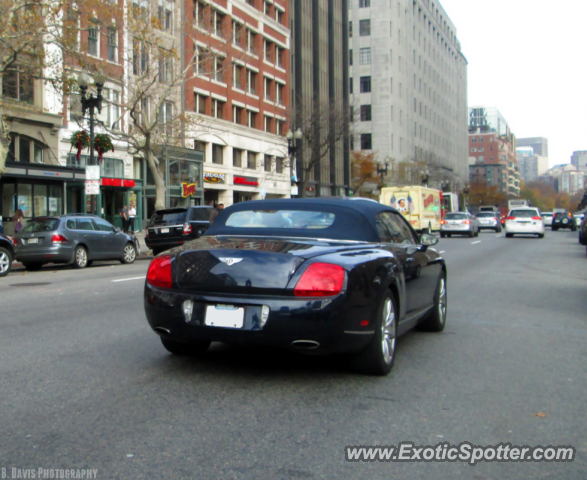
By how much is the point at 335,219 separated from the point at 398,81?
85.7 metres

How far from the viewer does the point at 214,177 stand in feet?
153

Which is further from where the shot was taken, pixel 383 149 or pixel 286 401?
pixel 383 149

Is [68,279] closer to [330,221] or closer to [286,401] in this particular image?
[330,221]

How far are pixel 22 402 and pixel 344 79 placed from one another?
238 ft

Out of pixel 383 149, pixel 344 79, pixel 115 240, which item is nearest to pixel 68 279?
pixel 115 240

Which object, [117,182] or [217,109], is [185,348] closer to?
[117,182]

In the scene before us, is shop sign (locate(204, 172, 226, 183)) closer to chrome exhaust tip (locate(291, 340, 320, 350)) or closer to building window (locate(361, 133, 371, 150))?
building window (locate(361, 133, 371, 150))

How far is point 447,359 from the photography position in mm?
6223

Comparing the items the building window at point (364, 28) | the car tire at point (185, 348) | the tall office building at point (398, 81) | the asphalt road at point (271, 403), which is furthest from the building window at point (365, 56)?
the car tire at point (185, 348)

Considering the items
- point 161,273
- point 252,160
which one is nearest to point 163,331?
point 161,273

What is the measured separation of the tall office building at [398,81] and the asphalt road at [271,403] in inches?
2660

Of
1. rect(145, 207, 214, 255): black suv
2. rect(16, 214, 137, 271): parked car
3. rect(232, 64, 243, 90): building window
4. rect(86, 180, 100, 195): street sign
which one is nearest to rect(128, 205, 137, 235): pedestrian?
rect(145, 207, 214, 255): black suv

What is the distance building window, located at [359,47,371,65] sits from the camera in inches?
3403

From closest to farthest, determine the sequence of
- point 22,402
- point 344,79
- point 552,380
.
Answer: point 22,402, point 552,380, point 344,79
